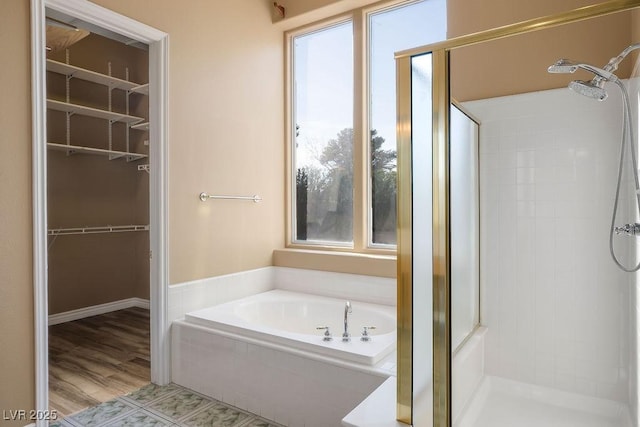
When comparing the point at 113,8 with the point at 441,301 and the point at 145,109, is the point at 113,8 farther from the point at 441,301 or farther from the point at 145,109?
the point at 441,301

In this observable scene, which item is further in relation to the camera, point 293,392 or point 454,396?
point 293,392

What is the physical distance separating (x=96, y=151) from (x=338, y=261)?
8.50 ft

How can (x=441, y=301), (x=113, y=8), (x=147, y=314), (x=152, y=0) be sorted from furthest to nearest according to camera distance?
(x=147, y=314)
(x=152, y=0)
(x=113, y=8)
(x=441, y=301)

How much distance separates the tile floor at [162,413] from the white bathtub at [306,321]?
1.42ft

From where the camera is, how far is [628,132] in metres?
1.80

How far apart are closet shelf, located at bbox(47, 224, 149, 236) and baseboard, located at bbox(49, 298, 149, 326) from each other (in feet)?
2.54

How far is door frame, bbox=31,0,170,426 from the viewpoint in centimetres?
209

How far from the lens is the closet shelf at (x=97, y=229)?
3820mm

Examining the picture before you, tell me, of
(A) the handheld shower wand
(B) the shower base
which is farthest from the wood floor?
(A) the handheld shower wand

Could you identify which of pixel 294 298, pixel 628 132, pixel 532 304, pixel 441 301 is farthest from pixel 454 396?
pixel 294 298

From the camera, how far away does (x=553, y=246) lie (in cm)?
215

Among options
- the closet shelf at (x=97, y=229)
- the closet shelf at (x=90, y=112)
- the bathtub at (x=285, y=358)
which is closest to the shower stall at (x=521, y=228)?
the bathtub at (x=285, y=358)

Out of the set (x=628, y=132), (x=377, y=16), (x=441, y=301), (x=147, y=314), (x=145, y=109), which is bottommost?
(x=147, y=314)

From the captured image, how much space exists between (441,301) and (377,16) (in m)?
2.62
